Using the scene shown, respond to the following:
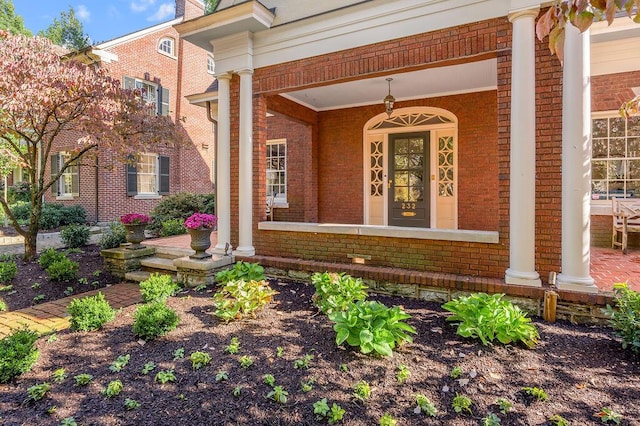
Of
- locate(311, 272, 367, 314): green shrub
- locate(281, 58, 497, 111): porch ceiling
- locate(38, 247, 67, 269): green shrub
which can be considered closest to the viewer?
locate(311, 272, 367, 314): green shrub

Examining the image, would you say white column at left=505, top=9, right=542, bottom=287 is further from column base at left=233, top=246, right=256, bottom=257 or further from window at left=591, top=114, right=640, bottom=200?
window at left=591, top=114, right=640, bottom=200

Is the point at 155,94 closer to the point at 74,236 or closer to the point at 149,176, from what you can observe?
the point at 149,176

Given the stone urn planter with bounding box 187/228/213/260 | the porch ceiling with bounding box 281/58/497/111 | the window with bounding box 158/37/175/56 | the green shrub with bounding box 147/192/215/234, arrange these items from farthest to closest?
1. the window with bounding box 158/37/175/56
2. the green shrub with bounding box 147/192/215/234
3. the porch ceiling with bounding box 281/58/497/111
4. the stone urn planter with bounding box 187/228/213/260

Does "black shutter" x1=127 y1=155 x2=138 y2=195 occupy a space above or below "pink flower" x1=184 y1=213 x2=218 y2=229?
above

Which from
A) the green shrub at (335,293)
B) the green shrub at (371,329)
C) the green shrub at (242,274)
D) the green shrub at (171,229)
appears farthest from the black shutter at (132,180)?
the green shrub at (371,329)

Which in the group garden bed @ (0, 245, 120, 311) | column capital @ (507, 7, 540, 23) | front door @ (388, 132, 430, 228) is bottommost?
garden bed @ (0, 245, 120, 311)

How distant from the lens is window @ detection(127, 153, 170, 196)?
44.3 feet

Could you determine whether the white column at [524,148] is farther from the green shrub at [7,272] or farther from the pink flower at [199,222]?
the green shrub at [7,272]

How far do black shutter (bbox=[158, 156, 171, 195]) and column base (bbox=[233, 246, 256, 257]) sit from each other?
32.9 feet

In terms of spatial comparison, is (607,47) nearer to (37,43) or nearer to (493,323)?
(493,323)

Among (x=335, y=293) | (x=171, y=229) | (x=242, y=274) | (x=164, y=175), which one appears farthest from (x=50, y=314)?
(x=164, y=175)

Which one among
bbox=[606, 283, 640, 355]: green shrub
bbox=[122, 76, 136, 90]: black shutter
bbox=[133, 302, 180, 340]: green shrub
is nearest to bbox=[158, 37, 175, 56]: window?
bbox=[122, 76, 136, 90]: black shutter

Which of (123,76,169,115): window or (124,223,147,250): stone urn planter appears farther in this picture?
(123,76,169,115): window

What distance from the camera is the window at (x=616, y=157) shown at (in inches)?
249
